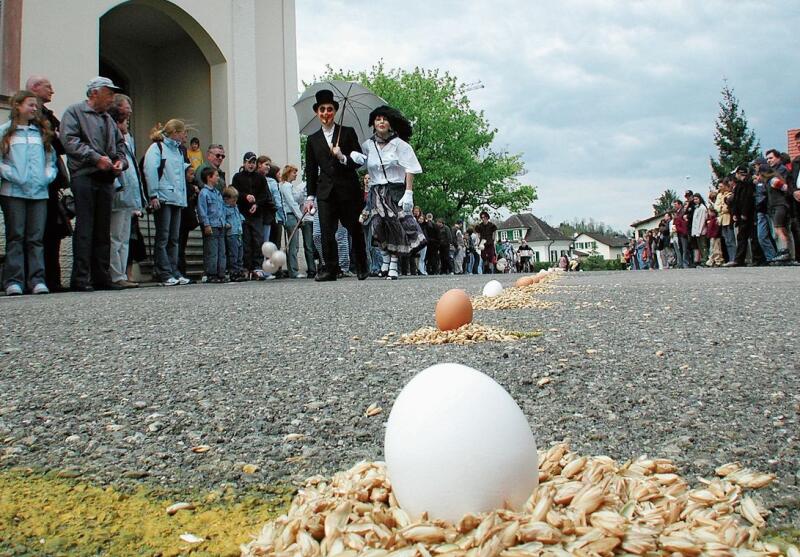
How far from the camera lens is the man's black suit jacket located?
965 centimetres

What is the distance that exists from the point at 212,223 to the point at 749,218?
11.3m

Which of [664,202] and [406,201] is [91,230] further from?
[664,202]

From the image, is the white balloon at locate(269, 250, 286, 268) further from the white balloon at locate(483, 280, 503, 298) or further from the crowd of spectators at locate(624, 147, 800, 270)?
the crowd of spectators at locate(624, 147, 800, 270)

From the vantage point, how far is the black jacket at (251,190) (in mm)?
12719

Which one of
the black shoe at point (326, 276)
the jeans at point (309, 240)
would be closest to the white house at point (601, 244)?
the jeans at point (309, 240)

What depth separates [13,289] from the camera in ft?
26.5

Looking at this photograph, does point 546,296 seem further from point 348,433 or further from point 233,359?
point 348,433

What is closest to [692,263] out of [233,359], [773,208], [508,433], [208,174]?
[773,208]

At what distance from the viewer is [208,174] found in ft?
37.9

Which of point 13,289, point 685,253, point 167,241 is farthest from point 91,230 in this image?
point 685,253

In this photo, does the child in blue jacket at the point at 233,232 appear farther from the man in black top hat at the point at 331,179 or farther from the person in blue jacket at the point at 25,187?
the person in blue jacket at the point at 25,187

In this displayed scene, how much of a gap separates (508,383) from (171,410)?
4.53 feet

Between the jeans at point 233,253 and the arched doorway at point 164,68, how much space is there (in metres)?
4.80

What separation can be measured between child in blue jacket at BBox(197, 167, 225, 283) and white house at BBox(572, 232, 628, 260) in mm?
114371
